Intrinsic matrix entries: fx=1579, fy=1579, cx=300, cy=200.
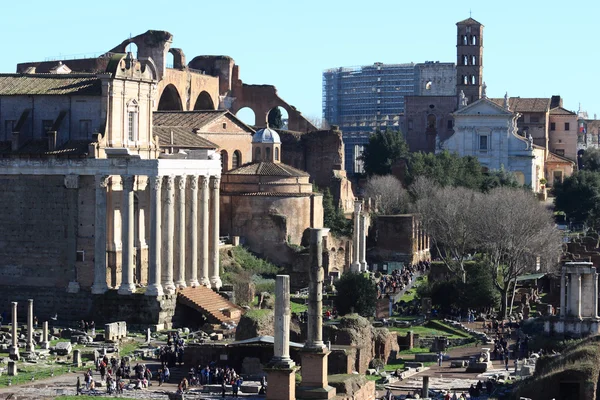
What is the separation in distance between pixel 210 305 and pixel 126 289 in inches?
129

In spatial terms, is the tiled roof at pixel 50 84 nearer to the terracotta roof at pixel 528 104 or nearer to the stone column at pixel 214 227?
the stone column at pixel 214 227

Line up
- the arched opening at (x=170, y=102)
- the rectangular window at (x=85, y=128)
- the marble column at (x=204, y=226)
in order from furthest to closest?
the arched opening at (x=170, y=102) → the marble column at (x=204, y=226) → the rectangular window at (x=85, y=128)

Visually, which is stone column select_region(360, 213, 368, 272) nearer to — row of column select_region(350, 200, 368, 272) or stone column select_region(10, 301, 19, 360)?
row of column select_region(350, 200, 368, 272)

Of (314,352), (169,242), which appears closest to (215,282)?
(169,242)

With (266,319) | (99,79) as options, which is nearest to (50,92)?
(99,79)

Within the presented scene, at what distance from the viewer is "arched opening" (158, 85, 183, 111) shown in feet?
282

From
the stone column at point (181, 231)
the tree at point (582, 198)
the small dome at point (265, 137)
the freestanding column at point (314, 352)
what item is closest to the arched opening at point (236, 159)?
the small dome at point (265, 137)

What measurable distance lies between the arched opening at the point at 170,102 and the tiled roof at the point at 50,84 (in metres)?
25.2

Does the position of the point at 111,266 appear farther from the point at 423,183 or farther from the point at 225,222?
the point at 423,183

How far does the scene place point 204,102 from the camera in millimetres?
A: 91875

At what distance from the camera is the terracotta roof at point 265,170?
240 feet

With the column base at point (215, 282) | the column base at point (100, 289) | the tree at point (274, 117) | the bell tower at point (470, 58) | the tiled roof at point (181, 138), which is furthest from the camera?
the bell tower at point (470, 58)

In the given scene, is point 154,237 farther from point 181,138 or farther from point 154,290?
point 181,138

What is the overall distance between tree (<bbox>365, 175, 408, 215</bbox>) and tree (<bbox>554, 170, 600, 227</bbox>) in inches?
403
